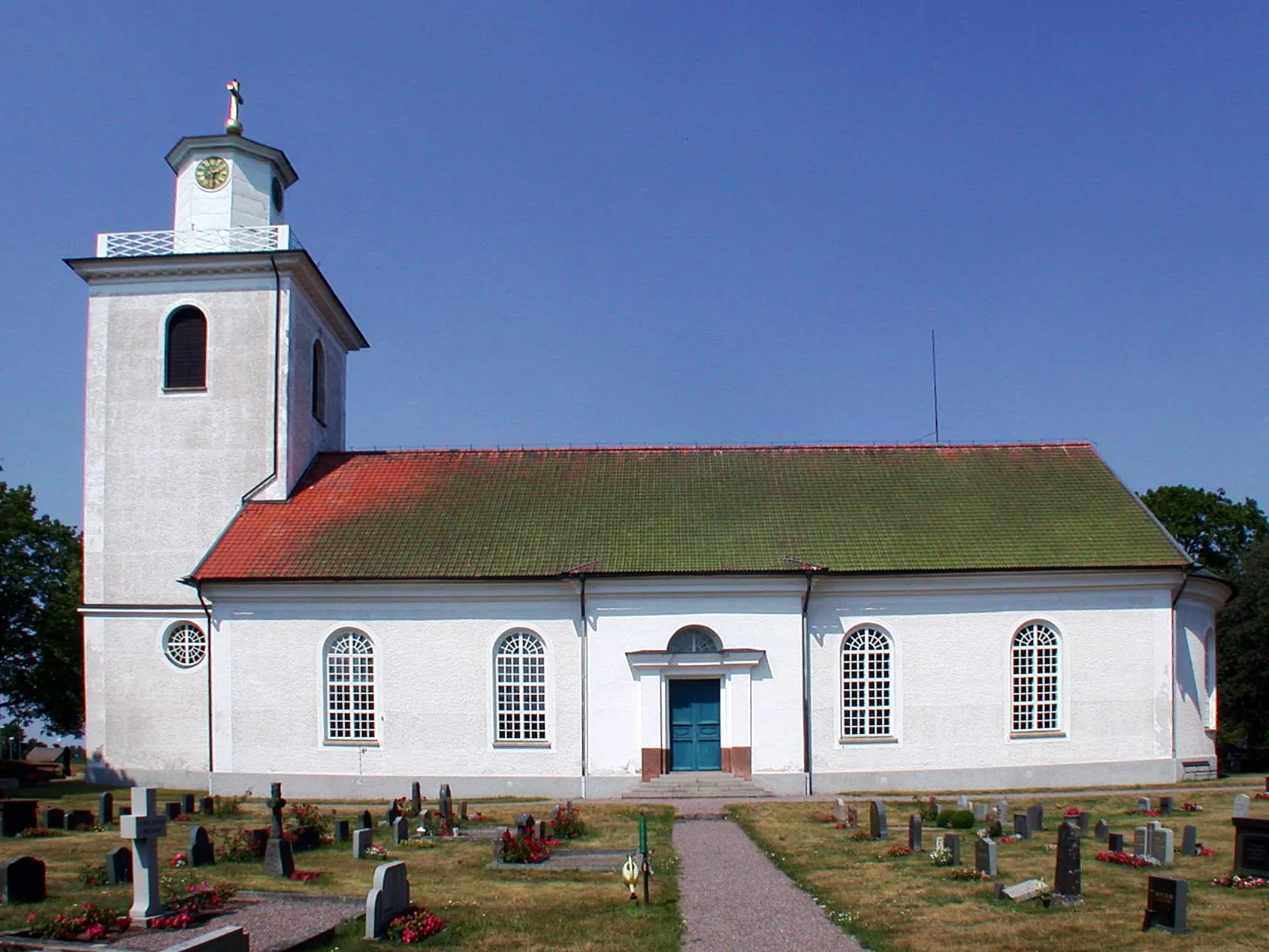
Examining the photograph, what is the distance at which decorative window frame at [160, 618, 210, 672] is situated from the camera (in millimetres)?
28188

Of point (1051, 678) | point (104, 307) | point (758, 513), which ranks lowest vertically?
point (1051, 678)

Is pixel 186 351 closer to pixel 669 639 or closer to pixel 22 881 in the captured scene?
pixel 669 639

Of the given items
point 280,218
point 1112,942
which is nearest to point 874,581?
point 1112,942

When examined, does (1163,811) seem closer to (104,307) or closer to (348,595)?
(348,595)

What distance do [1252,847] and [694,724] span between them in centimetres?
1350

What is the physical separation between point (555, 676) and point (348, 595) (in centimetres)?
538

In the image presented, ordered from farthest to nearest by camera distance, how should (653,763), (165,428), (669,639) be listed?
(165,428), (669,639), (653,763)

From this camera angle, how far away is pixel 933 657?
27.3m

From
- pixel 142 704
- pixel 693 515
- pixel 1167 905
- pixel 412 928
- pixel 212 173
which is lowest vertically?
pixel 412 928

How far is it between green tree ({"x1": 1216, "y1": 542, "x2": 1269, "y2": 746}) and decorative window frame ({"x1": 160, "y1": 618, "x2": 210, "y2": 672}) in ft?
123

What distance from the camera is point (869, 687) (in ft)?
89.5

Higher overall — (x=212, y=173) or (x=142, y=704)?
(x=212, y=173)

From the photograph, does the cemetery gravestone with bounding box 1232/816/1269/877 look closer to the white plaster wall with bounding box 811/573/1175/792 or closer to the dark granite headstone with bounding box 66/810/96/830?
the white plaster wall with bounding box 811/573/1175/792

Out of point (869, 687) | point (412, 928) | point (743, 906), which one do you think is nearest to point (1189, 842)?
point (743, 906)
